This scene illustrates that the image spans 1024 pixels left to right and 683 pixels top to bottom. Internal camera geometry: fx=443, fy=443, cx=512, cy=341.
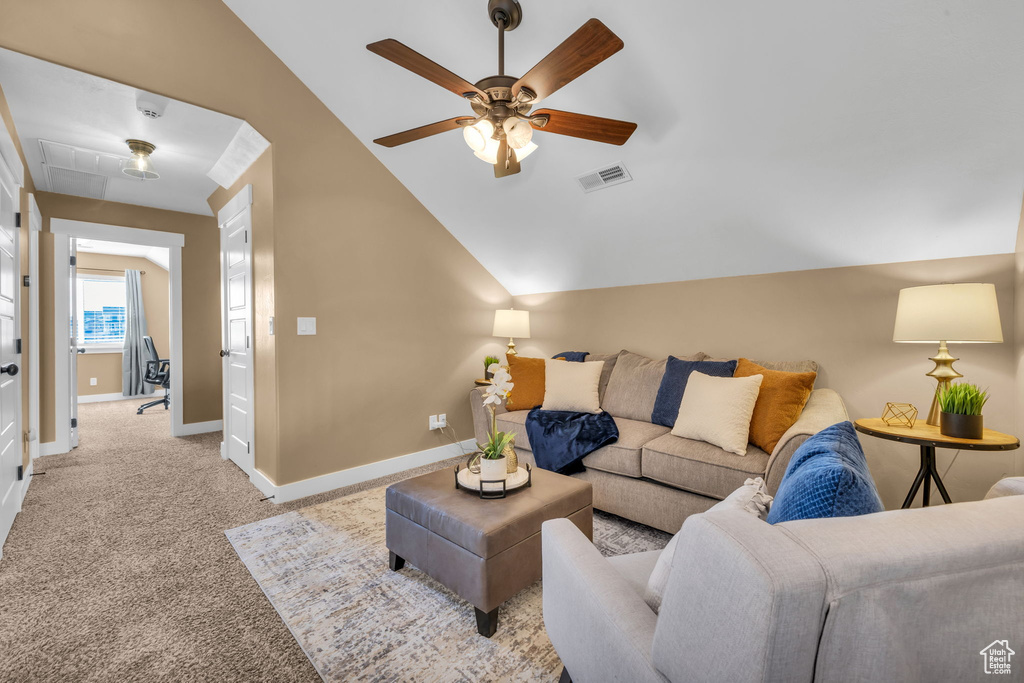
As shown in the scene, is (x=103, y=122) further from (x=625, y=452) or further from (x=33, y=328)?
(x=625, y=452)

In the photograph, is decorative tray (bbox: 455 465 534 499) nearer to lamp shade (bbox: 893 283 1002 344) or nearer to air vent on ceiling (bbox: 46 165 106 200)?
lamp shade (bbox: 893 283 1002 344)

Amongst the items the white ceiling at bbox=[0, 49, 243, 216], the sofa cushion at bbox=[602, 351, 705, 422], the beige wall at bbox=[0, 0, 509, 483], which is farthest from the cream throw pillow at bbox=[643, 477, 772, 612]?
the white ceiling at bbox=[0, 49, 243, 216]

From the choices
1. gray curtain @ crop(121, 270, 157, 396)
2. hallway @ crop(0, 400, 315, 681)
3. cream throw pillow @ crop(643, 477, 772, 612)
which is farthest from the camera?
gray curtain @ crop(121, 270, 157, 396)

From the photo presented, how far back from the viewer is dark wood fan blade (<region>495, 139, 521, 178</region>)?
75.9 inches

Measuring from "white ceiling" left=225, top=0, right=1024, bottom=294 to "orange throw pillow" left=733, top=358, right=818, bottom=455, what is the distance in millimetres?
861

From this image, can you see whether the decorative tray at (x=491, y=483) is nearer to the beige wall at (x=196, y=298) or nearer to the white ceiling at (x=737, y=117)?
the white ceiling at (x=737, y=117)

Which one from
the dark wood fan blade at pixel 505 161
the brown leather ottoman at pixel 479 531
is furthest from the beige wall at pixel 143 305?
the dark wood fan blade at pixel 505 161

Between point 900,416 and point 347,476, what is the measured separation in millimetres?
3345

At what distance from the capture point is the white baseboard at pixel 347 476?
295cm

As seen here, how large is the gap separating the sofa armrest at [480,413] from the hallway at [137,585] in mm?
1460

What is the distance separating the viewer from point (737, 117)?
87.4 inches

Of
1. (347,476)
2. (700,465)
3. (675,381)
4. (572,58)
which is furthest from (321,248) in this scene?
(700,465)

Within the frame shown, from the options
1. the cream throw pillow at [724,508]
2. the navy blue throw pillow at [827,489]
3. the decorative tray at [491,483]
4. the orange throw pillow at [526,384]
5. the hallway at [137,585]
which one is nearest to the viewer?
the navy blue throw pillow at [827,489]

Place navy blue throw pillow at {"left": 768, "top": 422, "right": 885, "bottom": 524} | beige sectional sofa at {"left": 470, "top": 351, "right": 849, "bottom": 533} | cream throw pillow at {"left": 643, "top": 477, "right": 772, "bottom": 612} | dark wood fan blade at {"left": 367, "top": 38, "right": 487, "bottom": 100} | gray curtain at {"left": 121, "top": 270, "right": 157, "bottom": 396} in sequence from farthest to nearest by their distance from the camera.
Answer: gray curtain at {"left": 121, "top": 270, "right": 157, "bottom": 396}
beige sectional sofa at {"left": 470, "top": 351, "right": 849, "bottom": 533}
dark wood fan blade at {"left": 367, "top": 38, "right": 487, "bottom": 100}
cream throw pillow at {"left": 643, "top": 477, "right": 772, "bottom": 612}
navy blue throw pillow at {"left": 768, "top": 422, "right": 885, "bottom": 524}
